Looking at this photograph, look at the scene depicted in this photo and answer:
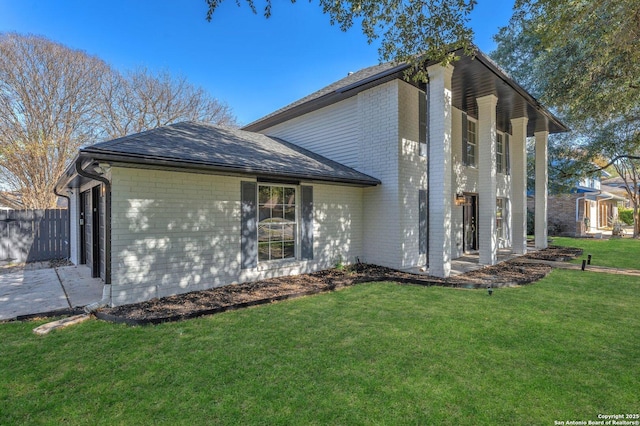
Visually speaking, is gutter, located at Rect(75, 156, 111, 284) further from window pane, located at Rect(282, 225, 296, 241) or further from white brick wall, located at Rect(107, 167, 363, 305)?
window pane, located at Rect(282, 225, 296, 241)

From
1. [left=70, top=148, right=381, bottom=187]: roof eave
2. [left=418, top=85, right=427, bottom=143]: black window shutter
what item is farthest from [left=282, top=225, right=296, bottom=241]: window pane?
[left=418, top=85, right=427, bottom=143]: black window shutter

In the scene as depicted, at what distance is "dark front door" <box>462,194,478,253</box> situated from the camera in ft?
37.4

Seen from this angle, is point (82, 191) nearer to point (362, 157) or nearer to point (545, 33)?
point (362, 157)

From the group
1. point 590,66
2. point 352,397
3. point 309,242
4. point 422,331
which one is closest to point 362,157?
point 309,242

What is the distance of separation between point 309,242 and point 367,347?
426 centimetres

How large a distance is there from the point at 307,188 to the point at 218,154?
2.33 metres

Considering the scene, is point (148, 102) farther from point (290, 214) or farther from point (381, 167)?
point (381, 167)

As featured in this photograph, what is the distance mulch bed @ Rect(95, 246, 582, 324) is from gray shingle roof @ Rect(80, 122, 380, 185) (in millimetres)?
2346

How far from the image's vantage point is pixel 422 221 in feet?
28.7

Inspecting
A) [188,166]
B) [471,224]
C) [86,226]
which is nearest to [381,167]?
[188,166]

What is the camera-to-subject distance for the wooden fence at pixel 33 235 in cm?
981

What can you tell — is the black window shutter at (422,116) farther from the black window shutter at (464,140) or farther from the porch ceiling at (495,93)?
the black window shutter at (464,140)

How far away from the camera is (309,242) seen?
25.5 feet

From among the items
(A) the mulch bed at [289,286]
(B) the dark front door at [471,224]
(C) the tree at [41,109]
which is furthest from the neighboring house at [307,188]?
(C) the tree at [41,109]
